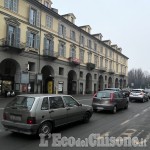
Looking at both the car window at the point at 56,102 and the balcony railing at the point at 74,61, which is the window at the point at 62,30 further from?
the car window at the point at 56,102

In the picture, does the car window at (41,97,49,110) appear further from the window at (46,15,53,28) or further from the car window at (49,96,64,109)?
the window at (46,15,53,28)

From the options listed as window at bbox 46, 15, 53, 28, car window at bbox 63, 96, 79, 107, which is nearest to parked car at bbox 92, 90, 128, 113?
car window at bbox 63, 96, 79, 107

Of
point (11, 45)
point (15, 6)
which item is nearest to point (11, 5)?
point (15, 6)

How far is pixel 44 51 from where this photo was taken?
1346 inches

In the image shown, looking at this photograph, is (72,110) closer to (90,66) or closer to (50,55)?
(50,55)

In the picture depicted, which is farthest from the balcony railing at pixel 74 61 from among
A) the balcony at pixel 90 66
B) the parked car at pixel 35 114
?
the parked car at pixel 35 114

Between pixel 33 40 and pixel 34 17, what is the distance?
3.29 meters

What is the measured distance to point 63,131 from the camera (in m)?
9.16

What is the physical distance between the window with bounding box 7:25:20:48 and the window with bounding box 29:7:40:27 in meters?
3.33

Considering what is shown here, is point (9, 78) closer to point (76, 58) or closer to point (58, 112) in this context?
point (76, 58)

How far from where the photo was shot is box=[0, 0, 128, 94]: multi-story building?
2867cm

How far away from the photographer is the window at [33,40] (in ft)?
103

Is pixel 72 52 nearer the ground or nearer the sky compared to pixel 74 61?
nearer the sky

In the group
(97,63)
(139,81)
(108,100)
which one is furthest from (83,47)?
(139,81)
